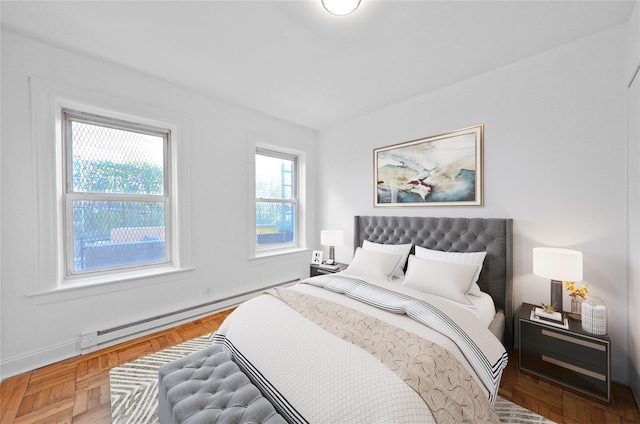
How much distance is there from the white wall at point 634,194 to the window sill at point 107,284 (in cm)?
379

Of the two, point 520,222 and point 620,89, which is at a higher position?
point 620,89

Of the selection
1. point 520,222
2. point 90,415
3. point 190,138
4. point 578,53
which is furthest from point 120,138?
point 578,53

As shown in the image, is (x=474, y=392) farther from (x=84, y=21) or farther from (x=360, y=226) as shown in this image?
(x=84, y=21)

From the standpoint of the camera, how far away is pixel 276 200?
3938 millimetres

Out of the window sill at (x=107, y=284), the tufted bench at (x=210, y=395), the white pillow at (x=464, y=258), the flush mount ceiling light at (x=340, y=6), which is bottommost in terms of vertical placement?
the tufted bench at (x=210, y=395)

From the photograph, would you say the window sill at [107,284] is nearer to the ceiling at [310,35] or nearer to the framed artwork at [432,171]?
the ceiling at [310,35]

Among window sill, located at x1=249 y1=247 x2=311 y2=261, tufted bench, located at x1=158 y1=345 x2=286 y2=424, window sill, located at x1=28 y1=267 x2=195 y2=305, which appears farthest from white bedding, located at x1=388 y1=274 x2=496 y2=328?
window sill, located at x1=28 y1=267 x2=195 y2=305

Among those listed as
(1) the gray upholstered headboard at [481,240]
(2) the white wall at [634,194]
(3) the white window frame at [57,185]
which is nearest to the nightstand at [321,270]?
(1) the gray upholstered headboard at [481,240]

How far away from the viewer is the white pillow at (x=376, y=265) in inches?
105

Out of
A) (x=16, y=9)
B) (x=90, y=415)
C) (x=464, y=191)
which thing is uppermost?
(x=16, y=9)

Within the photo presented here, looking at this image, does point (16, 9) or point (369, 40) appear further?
point (369, 40)

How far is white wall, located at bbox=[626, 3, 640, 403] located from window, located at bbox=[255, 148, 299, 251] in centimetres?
354

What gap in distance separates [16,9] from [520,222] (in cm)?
421

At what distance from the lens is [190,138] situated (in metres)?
2.93
